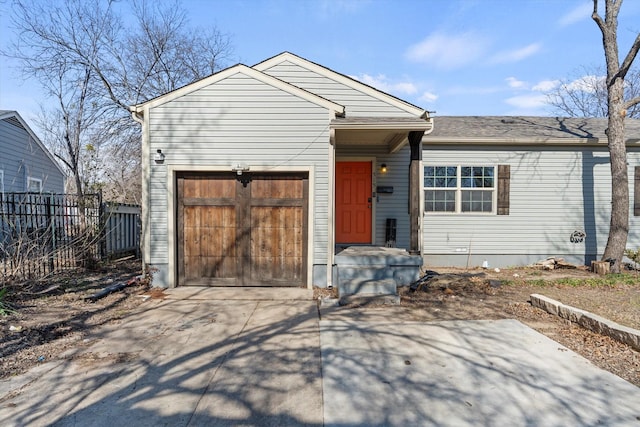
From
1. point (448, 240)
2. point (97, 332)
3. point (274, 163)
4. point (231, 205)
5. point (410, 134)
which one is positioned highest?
point (410, 134)

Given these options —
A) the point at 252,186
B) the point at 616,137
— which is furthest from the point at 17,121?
the point at 616,137

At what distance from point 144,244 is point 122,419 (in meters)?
4.41

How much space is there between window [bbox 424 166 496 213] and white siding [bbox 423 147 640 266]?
261mm

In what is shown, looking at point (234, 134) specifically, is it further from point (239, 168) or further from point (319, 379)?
point (319, 379)

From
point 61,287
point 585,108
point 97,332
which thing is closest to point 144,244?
point 61,287

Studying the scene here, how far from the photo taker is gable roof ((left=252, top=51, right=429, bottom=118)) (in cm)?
731

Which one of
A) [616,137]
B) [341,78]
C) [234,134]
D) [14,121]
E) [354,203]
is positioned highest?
[14,121]

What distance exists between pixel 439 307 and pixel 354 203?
3981 mm

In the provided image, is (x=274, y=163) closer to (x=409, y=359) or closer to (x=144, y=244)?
(x=144, y=244)

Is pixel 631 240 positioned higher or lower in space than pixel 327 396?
higher

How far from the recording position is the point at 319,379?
121 inches

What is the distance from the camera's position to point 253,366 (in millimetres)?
3328

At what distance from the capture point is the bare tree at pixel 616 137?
7961 mm

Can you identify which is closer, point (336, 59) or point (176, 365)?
point (176, 365)
